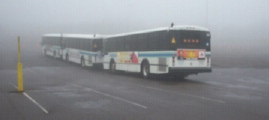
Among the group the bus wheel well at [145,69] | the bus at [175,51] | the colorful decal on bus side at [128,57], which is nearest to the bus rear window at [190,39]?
the bus at [175,51]

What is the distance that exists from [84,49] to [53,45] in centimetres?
1283

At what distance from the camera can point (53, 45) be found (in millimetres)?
46281

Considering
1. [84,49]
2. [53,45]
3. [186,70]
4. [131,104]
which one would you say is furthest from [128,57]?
[53,45]

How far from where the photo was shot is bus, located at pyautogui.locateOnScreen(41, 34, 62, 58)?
43.7m

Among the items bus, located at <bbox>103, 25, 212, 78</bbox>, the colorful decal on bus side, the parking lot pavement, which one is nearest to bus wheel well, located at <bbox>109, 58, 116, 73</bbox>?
the colorful decal on bus side

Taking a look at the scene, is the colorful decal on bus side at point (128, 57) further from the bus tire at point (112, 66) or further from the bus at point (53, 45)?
the bus at point (53, 45)

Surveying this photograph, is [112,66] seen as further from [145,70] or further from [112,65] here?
[145,70]

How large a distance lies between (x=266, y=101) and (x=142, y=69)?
36.4 feet

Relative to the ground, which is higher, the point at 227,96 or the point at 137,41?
the point at 137,41

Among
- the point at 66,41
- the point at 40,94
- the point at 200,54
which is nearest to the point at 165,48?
the point at 200,54

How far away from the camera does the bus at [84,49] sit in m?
32.1

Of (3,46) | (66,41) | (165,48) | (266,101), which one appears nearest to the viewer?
(266,101)

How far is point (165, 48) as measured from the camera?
66.7ft

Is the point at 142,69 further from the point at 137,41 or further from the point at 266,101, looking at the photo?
the point at 266,101
